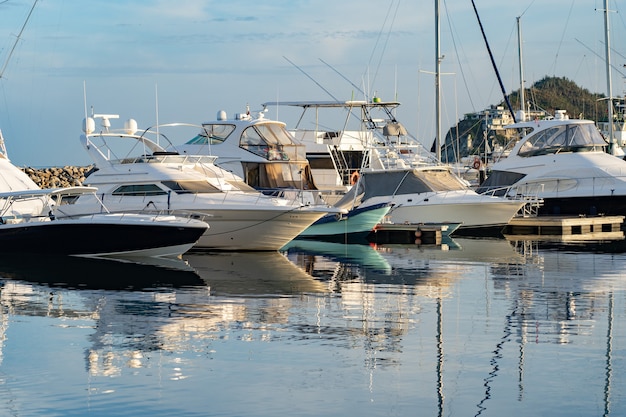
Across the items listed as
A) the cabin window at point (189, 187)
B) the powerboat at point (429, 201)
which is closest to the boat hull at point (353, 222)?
the powerboat at point (429, 201)

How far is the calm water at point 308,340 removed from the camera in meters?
10.7

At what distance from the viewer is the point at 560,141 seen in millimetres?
38344

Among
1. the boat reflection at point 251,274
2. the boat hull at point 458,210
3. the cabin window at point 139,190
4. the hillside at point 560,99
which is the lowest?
the boat reflection at point 251,274

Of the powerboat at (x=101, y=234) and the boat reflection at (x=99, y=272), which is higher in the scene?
the powerboat at (x=101, y=234)

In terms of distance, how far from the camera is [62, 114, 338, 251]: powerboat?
1014 inches

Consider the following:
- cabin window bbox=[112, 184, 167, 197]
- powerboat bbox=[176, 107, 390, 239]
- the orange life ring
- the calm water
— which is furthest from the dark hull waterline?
the orange life ring

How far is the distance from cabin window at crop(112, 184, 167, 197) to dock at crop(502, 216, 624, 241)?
41.7ft

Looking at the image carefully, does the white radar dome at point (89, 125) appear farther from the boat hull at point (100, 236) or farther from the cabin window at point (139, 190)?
the boat hull at point (100, 236)

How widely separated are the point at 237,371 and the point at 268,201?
554 inches

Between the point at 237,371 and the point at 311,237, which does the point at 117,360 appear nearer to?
the point at 237,371

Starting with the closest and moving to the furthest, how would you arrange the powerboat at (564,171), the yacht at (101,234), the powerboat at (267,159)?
1. the yacht at (101,234)
2. the powerboat at (267,159)
3. the powerboat at (564,171)

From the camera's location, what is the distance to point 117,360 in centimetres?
1252

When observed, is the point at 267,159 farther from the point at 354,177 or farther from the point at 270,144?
the point at 354,177

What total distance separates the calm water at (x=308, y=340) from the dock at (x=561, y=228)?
35.1ft
